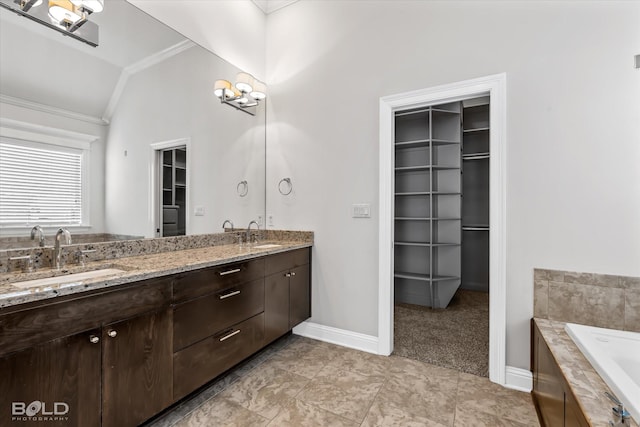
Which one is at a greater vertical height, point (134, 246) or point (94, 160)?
point (94, 160)

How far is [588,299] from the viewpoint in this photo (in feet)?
5.87

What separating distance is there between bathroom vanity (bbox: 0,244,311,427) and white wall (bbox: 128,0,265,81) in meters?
1.75

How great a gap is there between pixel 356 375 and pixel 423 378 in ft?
1.54

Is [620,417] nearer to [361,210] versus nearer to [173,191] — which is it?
[361,210]

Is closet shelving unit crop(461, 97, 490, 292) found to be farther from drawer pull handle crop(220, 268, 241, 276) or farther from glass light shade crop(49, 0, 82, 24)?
glass light shade crop(49, 0, 82, 24)

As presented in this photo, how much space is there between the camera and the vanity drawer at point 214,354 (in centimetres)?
162

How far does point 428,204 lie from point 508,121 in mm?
1836

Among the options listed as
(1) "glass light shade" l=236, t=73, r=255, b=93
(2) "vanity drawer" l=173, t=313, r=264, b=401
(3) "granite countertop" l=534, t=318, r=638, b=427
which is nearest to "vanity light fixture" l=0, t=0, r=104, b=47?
(1) "glass light shade" l=236, t=73, r=255, b=93

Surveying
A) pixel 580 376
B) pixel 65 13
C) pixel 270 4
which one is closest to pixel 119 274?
pixel 65 13

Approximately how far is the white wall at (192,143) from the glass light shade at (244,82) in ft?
0.35

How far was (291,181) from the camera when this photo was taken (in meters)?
2.87

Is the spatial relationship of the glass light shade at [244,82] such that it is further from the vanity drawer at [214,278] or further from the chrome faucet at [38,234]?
the chrome faucet at [38,234]

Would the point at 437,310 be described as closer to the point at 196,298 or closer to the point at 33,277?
the point at 196,298

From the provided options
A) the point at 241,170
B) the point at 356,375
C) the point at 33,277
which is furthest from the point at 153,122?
the point at 356,375
